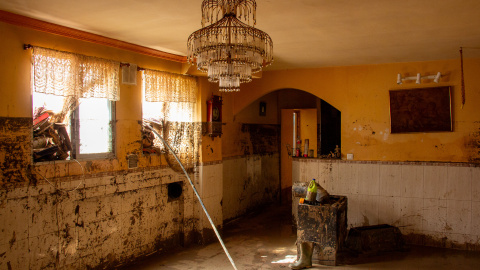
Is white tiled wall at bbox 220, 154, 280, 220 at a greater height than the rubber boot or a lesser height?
greater

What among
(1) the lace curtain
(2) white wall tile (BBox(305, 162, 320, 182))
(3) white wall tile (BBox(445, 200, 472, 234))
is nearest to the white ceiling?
(1) the lace curtain

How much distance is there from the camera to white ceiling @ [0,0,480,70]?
3.14 meters

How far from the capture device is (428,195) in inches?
224

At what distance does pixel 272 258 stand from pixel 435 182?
298 centimetres

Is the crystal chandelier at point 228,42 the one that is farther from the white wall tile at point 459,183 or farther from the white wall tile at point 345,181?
the white wall tile at point 459,183

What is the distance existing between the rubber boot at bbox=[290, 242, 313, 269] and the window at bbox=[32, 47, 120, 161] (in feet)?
9.63

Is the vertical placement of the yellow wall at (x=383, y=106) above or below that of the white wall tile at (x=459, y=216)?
above

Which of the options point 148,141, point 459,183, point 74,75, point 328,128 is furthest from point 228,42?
point 328,128

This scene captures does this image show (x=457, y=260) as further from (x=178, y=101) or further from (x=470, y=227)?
(x=178, y=101)

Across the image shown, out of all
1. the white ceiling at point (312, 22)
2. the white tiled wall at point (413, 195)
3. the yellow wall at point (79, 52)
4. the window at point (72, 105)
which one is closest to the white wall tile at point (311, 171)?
the white tiled wall at point (413, 195)

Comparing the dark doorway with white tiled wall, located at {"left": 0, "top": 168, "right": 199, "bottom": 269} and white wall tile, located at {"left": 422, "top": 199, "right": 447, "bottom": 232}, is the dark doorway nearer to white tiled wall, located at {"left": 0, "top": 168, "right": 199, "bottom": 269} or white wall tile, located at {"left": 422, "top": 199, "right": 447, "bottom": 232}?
white wall tile, located at {"left": 422, "top": 199, "right": 447, "bottom": 232}

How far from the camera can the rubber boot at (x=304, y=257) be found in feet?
15.4

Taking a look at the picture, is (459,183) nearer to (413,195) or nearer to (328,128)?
(413,195)

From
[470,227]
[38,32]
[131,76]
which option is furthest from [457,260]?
[38,32]
